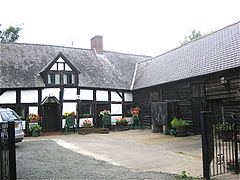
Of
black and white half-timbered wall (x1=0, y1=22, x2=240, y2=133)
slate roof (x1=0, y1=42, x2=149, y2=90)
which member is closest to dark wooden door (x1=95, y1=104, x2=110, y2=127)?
black and white half-timbered wall (x1=0, y1=22, x2=240, y2=133)

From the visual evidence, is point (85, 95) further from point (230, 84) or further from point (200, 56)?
point (230, 84)

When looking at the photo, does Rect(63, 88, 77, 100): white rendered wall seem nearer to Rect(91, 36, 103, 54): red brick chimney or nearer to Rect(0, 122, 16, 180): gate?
Rect(91, 36, 103, 54): red brick chimney

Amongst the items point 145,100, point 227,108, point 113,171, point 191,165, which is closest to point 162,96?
point 145,100

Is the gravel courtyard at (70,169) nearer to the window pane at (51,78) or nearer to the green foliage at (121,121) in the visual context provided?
the window pane at (51,78)

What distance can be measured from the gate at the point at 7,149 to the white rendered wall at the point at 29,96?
13.4 metres

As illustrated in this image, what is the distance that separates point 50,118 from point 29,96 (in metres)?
2.16

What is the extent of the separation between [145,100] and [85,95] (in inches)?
178

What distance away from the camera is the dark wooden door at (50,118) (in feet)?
58.9

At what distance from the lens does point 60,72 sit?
18.1m

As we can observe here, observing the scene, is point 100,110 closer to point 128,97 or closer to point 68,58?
point 128,97

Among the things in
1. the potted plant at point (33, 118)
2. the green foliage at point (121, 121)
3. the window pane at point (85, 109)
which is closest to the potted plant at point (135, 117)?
the green foliage at point (121, 121)

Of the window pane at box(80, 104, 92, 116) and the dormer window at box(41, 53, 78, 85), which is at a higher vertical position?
the dormer window at box(41, 53, 78, 85)

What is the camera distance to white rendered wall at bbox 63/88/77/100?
59.8ft

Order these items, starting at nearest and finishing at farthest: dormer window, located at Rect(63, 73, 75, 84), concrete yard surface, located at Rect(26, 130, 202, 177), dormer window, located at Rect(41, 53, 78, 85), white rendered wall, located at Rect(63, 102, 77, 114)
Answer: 1. concrete yard surface, located at Rect(26, 130, 202, 177)
2. dormer window, located at Rect(41, 53, 78, 85)
3. white rendered wall, located at Rect(63, 102, 77, 114)
4. dormer window, located at Rect(63, 73, 75, 84)
